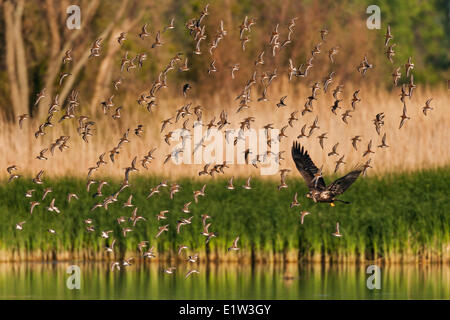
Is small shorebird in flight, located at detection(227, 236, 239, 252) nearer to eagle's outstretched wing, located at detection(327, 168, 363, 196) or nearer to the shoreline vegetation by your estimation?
the shoreline vegetation

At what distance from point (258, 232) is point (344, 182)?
2.39 metres

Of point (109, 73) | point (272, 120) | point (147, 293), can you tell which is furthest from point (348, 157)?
point (109, 73)

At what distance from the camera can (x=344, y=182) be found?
851 inches

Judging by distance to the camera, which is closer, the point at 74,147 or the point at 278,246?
the point at 278,246

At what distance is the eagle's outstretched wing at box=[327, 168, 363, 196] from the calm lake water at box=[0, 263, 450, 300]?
4.71 feet

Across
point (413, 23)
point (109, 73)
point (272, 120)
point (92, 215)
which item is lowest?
point (92, 215)

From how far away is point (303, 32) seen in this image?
4303 cm

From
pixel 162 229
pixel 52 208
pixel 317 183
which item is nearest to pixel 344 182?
pixel 317 183

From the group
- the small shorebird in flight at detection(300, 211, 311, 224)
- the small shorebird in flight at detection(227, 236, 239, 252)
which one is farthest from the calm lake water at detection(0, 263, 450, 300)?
the small shorebird in flight at detection(300, 211, 311, 224)

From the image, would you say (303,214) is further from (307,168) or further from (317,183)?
(317,183)

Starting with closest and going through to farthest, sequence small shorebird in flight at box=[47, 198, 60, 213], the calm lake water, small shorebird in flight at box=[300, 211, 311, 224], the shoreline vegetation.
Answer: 1. the calm lake water
2. the shoreline vegetation
3. small shorebird in flight at box=[300, 211, 311, 224]
4. small shorebird in flight at box=[47, 198, 60, 213]

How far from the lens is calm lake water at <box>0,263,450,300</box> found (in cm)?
1991
